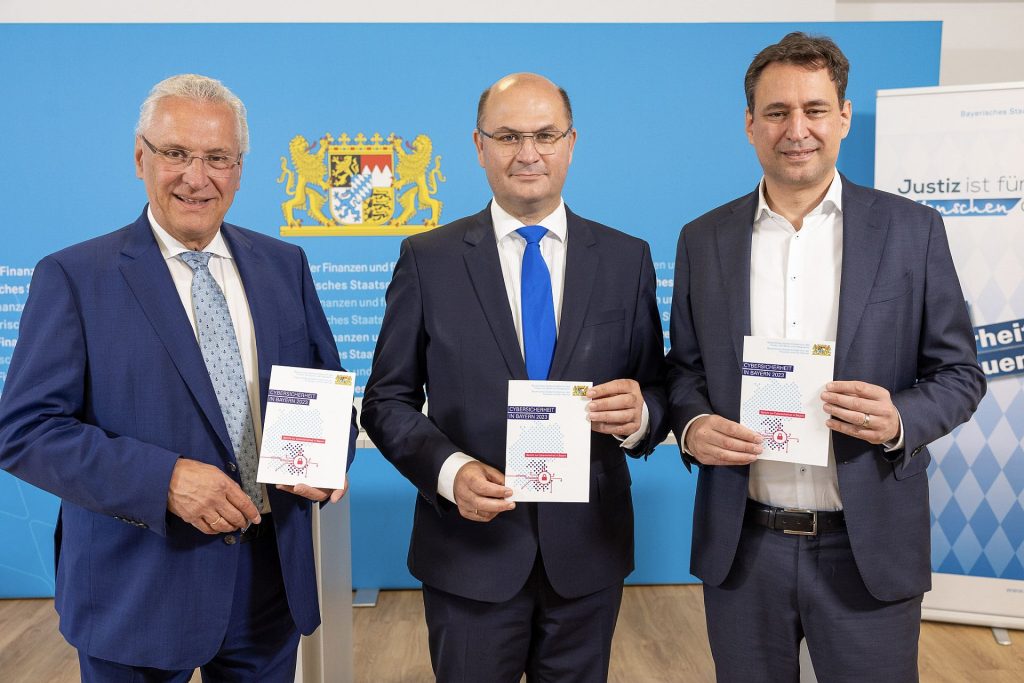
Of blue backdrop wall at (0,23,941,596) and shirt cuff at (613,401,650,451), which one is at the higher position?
blue backdrop wall at (0,23,941,596)

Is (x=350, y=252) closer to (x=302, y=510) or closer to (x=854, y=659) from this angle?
(x=302, y=510)

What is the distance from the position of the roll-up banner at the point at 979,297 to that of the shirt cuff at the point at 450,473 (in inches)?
114

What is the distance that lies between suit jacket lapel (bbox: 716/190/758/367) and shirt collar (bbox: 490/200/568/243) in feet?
1.29

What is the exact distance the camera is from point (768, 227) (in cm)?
Answer: 202

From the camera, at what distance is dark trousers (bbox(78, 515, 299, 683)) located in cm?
181

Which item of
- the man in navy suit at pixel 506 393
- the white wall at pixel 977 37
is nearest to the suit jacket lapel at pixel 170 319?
the man in navy suit at pixel 506 393

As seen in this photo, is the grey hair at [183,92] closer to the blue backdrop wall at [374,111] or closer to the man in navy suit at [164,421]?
the man in navy suit at [164,421]

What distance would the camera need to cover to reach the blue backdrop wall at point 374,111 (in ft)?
13.5

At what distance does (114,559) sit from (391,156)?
2.88 m

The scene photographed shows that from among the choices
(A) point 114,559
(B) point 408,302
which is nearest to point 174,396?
(A) point 114,559

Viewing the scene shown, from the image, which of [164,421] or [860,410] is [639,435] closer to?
[860,410]

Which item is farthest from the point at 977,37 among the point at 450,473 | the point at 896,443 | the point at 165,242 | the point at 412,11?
the point at 165,242

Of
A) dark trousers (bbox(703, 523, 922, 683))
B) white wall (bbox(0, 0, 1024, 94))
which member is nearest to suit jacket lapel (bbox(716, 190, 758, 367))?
dark trousers (bbox(703, 523, 922, 683))

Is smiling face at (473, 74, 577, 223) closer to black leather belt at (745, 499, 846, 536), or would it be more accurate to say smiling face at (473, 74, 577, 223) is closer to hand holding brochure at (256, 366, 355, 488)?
hand holding brochure at (256, 366, 355, 488)
